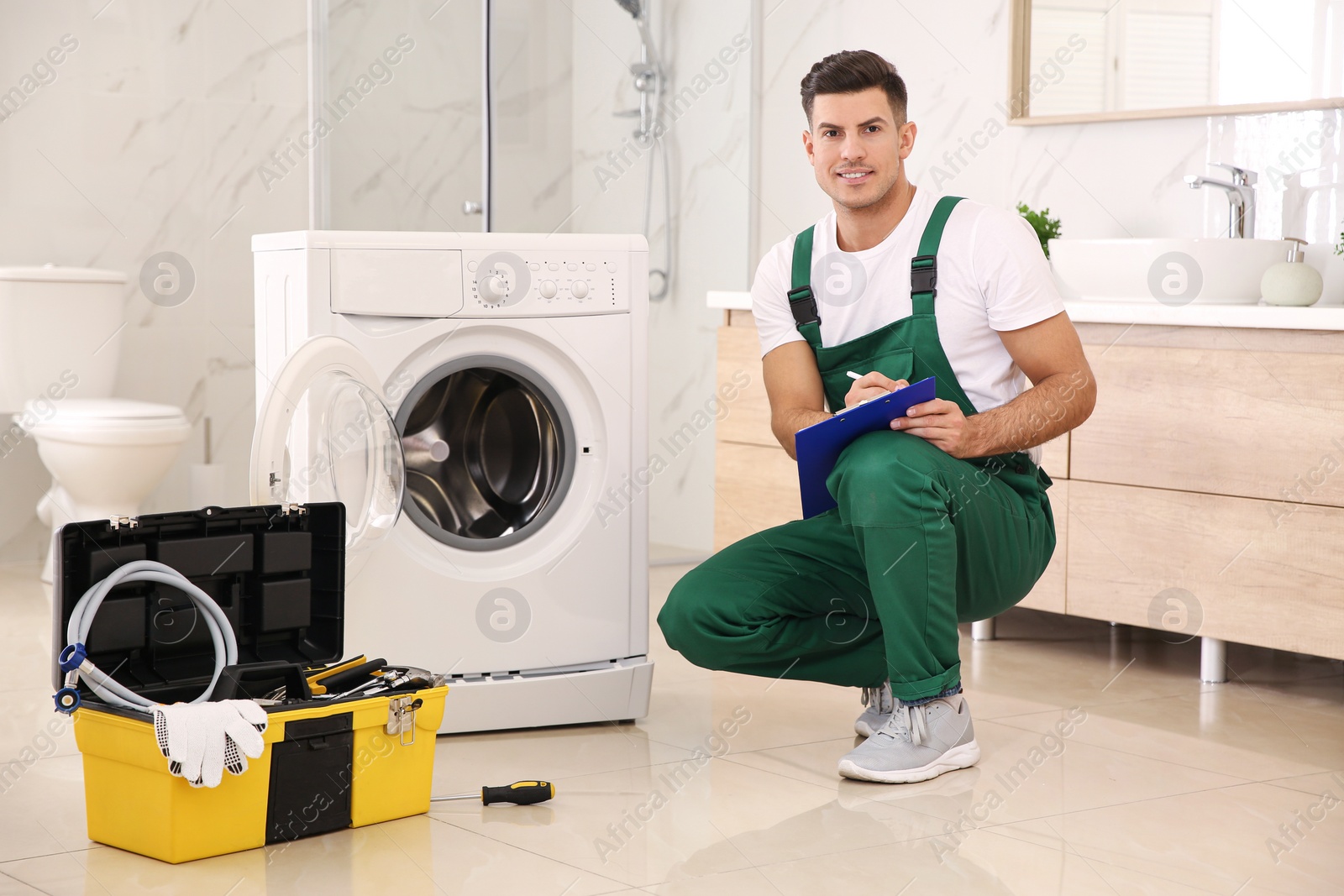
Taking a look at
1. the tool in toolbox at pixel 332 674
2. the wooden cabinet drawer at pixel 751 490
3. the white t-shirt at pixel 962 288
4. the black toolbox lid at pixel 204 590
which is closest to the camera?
the black toolbox lid at pixel 204 590

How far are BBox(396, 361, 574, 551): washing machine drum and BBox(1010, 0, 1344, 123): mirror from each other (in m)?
1.66

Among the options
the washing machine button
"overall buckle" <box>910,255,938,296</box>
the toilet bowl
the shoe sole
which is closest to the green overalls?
"overall buckle" <box>910,255,938,296</box>

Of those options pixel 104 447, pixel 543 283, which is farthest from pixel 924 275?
pixel 104 447

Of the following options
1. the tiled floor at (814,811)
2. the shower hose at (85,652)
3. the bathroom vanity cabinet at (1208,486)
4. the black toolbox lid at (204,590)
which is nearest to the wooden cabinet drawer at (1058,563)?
the bathroom vanity cabinet at (1208,486)

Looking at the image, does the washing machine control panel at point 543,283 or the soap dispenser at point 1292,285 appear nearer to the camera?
the washing machine control panel at point 543,283

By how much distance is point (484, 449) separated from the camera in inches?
96.8

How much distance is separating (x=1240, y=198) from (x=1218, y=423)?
633 millimetres

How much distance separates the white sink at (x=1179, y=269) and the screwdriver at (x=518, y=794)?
1.57m

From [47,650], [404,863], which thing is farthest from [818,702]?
[47,650]

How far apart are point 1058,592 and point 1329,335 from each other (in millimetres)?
740

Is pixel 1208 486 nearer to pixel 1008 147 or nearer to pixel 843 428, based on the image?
pixel 843 428

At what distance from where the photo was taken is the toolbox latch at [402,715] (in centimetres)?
183

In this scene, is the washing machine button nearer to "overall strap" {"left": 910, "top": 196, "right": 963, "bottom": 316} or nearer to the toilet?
"overall strap" {"left": 910, "top": 196, "right": 963, "bottom": 316}

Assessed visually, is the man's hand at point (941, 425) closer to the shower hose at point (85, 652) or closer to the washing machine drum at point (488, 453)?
the washing machine drum at point (488, 453)
